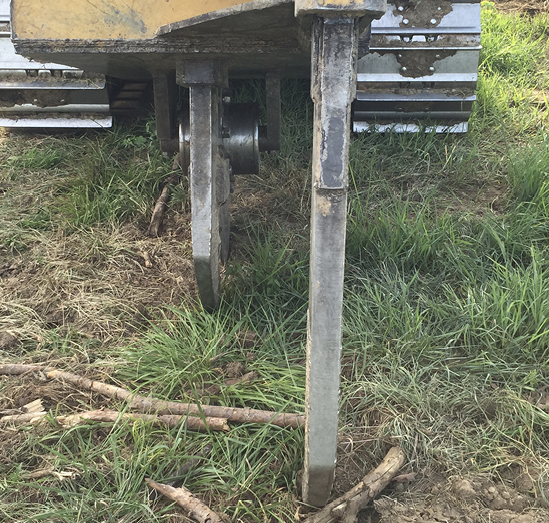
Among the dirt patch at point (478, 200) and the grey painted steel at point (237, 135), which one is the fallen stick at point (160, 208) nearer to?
the grey painted steel at point (237, 135)

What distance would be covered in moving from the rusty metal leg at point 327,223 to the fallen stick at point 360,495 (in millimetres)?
139

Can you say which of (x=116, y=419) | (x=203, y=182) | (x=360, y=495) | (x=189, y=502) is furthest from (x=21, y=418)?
(x=360, y=495)

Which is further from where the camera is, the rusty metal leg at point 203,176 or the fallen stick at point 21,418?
the rusty metal leg at point 203,176

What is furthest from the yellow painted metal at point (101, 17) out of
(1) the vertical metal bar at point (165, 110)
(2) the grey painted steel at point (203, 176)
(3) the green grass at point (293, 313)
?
(3) the green grass at point (293, 313)

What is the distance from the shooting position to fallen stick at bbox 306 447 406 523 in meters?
1.61

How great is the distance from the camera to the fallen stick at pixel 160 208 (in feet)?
9.36

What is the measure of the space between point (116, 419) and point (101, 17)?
4.63 ft

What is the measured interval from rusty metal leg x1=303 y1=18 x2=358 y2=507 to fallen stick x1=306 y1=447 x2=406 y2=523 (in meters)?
0.14

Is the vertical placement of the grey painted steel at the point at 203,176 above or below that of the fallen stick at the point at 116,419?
above

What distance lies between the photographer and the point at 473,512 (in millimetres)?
1643

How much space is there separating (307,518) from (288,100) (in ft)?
8.37

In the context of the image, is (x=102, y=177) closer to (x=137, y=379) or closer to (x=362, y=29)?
(x=137, y=379)

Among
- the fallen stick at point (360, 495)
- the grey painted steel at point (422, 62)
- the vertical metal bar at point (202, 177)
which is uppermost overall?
the grey painted steel at point (422, 62)

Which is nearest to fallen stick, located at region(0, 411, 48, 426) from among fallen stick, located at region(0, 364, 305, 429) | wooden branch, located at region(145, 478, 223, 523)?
fallen stick, located at region(0, 364, 305, 429)
